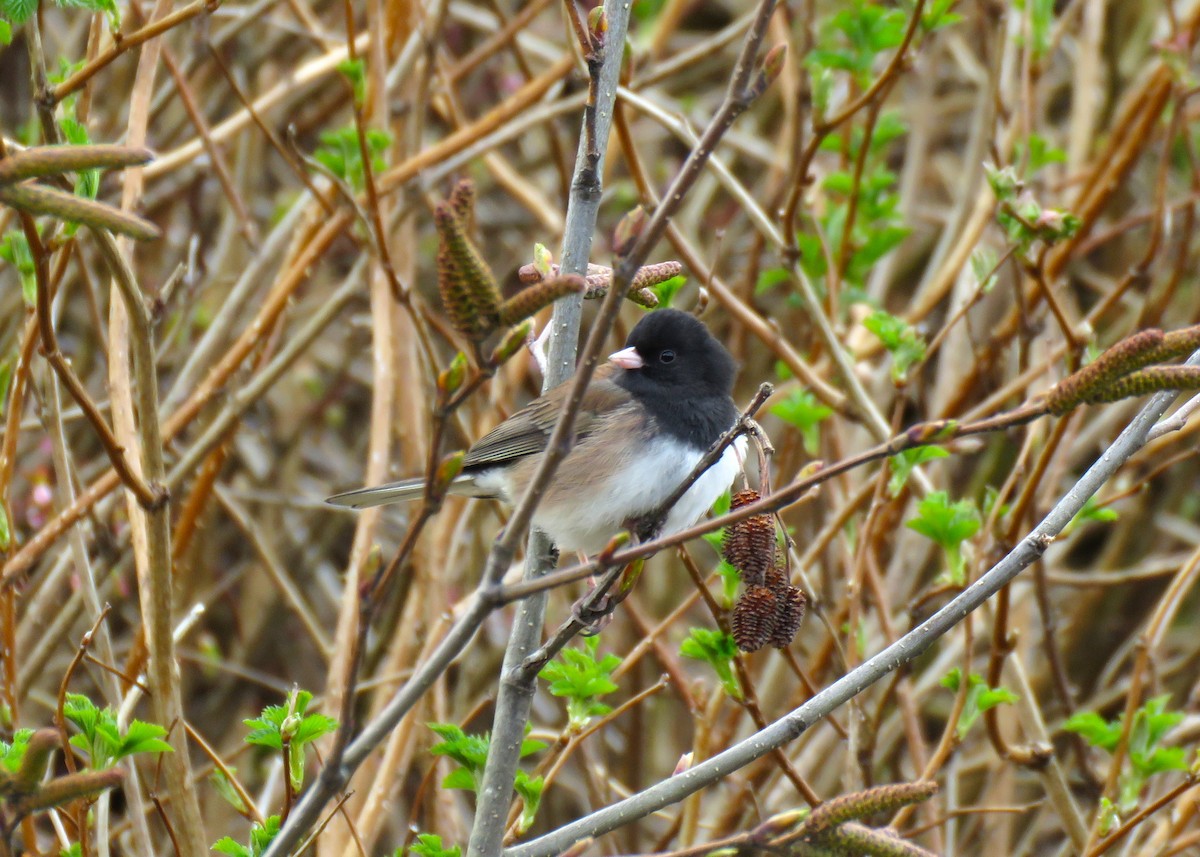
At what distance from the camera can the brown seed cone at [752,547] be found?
1.34m

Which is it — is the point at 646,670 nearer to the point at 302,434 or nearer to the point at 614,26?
the point at 302,434

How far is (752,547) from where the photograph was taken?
4.42 ft

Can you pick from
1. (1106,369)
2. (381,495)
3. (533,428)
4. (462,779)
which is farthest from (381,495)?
(1106,369)

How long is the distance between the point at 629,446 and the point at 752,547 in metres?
0.82

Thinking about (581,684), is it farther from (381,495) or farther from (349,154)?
(349,154)

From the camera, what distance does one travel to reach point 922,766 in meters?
2.20

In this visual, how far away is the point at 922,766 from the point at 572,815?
5.65ft

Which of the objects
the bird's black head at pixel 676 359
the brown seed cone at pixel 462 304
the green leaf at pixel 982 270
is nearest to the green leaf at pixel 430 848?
the brown seed cone at pixel 462 304

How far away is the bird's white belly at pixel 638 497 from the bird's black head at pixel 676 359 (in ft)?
0.56

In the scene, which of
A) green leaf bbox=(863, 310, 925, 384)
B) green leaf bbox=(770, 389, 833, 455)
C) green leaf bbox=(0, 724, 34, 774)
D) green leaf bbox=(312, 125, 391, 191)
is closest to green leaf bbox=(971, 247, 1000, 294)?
green leaf bbox=(863, 310, 925, 384)

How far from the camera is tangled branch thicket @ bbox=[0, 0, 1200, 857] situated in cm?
132

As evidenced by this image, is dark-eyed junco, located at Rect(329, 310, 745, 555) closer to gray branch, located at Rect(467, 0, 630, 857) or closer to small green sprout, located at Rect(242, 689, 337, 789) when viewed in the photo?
gray branch, located at Rect(467, 0, 630, 857)

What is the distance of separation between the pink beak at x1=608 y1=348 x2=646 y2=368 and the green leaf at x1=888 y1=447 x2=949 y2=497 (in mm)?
476

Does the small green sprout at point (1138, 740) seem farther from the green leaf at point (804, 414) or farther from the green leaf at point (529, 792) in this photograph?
the green leaf at point (529, 792)
